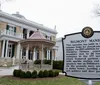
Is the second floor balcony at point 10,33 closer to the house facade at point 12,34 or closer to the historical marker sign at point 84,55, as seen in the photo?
the house facade at point 12,34

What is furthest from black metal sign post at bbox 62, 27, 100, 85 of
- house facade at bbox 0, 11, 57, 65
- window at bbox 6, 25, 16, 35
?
window at bbox 6, 25, 16, 35

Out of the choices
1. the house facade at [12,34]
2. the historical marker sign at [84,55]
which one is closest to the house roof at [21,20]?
the house facade at [12,34]

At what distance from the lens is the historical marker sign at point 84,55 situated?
5.11m

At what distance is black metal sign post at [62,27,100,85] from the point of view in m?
5.09

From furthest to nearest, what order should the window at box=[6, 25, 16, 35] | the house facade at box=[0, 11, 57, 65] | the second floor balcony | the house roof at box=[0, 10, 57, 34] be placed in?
the window at box=[6, 25, 16, 35] < the house roof at box=[0, 10, 57, 34] < the second floor balcony < the house facade at box=[0, 11, 57, 65]

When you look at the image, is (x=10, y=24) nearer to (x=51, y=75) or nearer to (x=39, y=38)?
(x=39, y=38)

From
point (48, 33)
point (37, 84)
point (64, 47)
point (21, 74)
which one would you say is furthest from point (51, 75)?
point (48, 33)

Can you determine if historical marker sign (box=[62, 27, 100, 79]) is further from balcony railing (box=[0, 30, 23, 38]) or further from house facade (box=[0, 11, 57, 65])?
balcony railing (box=[0, 30, 23, 38])

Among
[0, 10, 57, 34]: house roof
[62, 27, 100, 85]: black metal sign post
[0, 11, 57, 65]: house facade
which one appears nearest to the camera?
[62, 27, 100, 85]: black metal sign post

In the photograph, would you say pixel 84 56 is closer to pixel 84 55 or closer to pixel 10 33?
pixel 84 55

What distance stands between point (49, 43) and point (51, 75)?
3929 mm

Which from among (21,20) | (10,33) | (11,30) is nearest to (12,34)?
(10,33)

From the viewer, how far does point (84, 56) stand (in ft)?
17.1

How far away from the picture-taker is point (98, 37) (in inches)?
206
